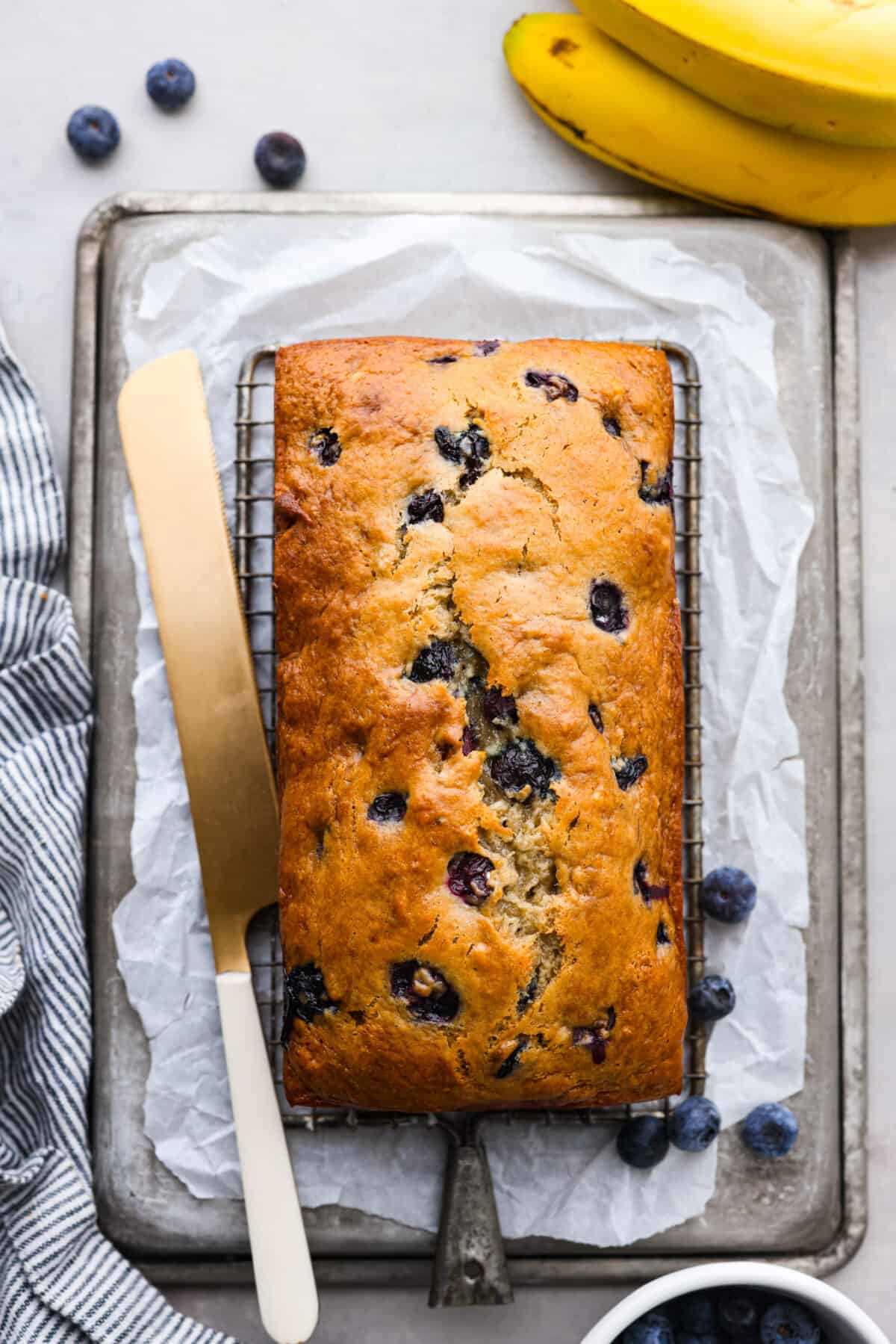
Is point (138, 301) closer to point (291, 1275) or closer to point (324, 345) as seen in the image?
point (324, 345)

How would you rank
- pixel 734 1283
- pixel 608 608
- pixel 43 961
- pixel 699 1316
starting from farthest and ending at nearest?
1. pixel 43 961
2. pixel 699 1316
3. pixel 734 1283
4. pixel 608 608

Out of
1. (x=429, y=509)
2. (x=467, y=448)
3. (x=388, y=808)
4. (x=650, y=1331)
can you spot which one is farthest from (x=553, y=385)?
(x=650, y=1331)

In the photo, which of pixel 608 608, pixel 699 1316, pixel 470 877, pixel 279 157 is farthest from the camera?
pixel 279 157

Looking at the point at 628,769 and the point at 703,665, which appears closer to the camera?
the point at 628,769

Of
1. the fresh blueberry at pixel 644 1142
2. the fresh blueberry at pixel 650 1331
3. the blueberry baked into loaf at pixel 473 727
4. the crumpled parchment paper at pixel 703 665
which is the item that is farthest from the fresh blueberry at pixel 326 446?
the fresh blueberry at pixel 650 1331

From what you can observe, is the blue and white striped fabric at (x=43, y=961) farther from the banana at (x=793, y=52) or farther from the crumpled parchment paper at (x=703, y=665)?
the banana at (x=793, y=52)

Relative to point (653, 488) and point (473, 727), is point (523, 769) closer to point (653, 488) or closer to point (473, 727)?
point (473, 727)

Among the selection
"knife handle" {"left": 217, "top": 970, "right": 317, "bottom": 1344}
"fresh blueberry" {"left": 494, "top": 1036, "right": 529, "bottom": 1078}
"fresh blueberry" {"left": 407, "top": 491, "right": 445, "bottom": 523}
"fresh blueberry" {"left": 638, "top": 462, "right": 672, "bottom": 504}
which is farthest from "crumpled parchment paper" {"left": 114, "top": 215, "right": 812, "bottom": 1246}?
"fresh blueberry" {"left": 407, "top": 491, "right": 445, "bottom": 523}
